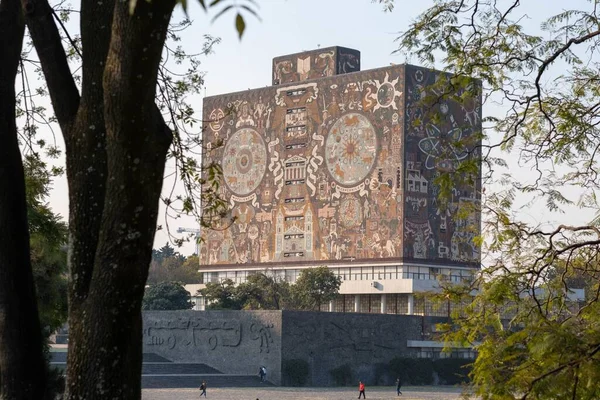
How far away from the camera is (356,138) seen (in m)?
60.3

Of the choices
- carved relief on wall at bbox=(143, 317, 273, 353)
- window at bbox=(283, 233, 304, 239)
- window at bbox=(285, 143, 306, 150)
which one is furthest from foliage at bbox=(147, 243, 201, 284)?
carved relief on wall at bbox=(143, 317, 273, 353)

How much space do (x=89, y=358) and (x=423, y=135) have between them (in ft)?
182

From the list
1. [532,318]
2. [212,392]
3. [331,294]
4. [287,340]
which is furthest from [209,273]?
[532,318]

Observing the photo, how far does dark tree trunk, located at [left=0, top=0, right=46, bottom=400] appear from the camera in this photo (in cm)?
575

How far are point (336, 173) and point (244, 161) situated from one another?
7300 millimetres

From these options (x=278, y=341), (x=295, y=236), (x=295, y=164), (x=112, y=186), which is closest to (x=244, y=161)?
(x=295, y=164)

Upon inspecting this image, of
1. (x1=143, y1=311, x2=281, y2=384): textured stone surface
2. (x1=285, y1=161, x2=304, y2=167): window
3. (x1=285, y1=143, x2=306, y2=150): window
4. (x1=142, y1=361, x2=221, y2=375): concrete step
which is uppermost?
(x1=285, y1=143, x2=306, y2=150): window

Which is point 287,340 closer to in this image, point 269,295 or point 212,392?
point 212,392

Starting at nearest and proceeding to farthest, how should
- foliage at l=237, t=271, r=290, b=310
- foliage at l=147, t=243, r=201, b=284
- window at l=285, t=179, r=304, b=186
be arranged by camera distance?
foliage at l=237, t=271, r=290, b=310 < window at l=285, t=179, r=304, b=186 < foliage at l=147, t=243, r=201, b=284

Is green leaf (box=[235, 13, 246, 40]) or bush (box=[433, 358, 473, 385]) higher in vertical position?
green leaf (box=[235, 13, 246, 40])

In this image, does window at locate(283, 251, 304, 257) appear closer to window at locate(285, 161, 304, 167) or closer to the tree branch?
window at locate(285, 161, 304, 167)

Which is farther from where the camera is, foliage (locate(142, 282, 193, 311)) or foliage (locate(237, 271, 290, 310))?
foliage (locate(142, 282, 193, 311))

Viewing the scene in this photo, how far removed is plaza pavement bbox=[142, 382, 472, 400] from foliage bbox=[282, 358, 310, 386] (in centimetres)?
109

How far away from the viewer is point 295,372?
4559 cm
